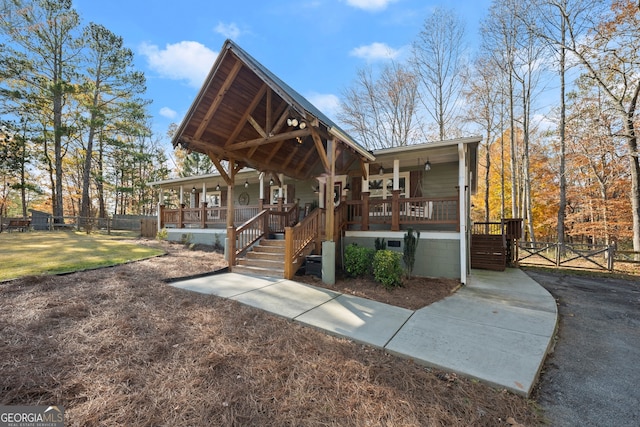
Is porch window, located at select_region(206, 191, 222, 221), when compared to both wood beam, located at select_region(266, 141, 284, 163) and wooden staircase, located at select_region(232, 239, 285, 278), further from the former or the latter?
wooden staircase, located at select_region(232, 239, 285, 278)

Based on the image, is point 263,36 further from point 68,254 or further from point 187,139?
point 68,254

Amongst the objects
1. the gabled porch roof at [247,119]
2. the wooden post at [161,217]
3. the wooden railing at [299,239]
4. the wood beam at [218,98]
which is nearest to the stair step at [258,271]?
the wooden railing at [299,239]

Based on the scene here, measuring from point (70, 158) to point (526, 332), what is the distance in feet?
121

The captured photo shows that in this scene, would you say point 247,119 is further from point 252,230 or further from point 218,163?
point 252,230

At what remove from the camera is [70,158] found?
85.0ft

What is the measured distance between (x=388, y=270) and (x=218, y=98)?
610 centimetres

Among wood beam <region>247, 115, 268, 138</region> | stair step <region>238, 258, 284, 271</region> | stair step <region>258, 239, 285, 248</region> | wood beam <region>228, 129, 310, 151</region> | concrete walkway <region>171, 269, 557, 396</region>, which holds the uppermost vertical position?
wood beam <region>247, 115, 268, 138</region>

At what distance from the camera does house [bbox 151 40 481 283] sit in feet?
20.6

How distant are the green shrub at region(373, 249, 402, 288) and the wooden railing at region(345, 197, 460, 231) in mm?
1820

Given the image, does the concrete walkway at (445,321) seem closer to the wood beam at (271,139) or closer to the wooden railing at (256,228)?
the wooden railing at (256,228)

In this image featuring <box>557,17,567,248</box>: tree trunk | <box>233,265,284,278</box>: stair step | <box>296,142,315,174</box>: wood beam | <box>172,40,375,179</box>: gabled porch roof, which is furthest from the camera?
<box>557,17,567,248</box>: tree trunk

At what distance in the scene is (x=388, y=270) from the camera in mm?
6016

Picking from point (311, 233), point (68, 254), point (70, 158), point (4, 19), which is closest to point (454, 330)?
point (311, 233)

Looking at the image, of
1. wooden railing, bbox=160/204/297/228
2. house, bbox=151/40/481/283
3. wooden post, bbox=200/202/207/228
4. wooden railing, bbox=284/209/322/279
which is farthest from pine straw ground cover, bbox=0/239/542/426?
wooden post, bbox=200/202/207/228
